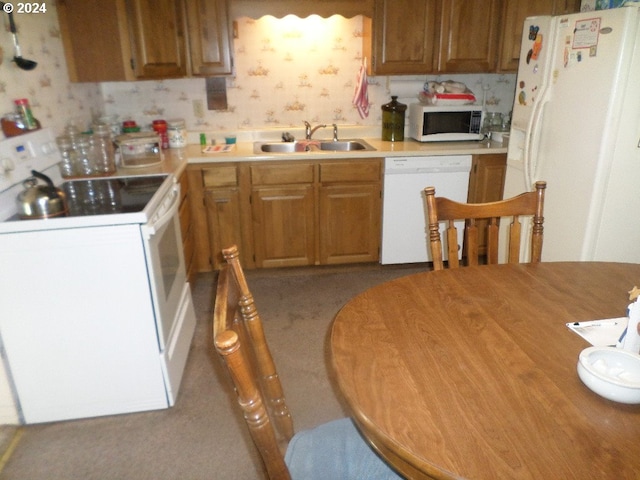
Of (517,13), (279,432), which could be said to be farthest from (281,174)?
(279,432)

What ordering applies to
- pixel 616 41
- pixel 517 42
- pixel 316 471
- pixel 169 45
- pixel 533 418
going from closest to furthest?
1. pixel 533 418
2. pixel 316 471
3. pixel 616 41
4. pixel 169 45
5. pixel 517 42

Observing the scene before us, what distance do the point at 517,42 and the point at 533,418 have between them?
9.96 ft

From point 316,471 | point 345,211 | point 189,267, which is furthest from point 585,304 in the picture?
point 189,267

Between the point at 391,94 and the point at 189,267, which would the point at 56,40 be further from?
the point at 391,94

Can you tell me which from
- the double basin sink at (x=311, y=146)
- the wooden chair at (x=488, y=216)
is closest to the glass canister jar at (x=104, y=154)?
the double basin sink at (x=311, y=146)

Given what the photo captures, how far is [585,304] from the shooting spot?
1.28 metres

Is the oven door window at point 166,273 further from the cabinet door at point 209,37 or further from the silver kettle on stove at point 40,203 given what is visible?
the cabinet door at point 209,37

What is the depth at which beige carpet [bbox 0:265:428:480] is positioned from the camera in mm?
1765

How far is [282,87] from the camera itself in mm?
3504

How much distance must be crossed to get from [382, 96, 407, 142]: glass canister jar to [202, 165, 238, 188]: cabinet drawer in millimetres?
1189

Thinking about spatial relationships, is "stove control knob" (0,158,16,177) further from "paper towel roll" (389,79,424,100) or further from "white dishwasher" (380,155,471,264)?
"paper towel roll" (389,79,424,100)

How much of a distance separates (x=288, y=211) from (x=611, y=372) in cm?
243

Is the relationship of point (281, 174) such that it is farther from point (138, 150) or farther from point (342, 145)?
point (138, 150)

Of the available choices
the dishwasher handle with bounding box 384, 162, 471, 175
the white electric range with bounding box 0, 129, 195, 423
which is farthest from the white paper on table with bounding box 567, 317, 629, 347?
the dishwasher handle with bounding box 384, 162, 471, 175
